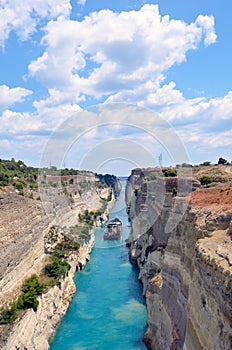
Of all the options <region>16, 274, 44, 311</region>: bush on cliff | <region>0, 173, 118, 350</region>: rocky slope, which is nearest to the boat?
<region>0, 173, 118, 350</region>: rocky slope

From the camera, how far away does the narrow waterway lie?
1909 centimetres

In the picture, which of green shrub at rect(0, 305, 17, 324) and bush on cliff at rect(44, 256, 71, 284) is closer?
green shrub at rect(0, 305, 17, 324)

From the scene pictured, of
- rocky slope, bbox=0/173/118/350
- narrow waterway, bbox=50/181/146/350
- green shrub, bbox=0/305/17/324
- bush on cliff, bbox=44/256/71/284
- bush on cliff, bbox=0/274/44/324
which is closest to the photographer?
green shrub, bbox=0/305/17/324

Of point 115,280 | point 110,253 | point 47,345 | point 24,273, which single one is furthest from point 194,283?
point 110,253

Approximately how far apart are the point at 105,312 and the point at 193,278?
14.0 meters

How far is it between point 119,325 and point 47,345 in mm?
4789

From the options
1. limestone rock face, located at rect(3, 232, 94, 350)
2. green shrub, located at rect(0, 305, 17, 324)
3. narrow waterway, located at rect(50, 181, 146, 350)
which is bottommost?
narrow waterway, located at rect(50, 181, 146, 350)

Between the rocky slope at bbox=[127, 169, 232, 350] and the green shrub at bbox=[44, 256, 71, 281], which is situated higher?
the rocky slope at bbox=[127, 169, 232, 350]

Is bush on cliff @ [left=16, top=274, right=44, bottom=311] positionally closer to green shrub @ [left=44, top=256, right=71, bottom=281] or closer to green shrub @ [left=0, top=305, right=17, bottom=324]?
green shrub @ [left=0, top=305, right=17, bottom=324]

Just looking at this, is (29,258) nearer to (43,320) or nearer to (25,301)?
(43,320)

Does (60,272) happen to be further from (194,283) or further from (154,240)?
(194,283)

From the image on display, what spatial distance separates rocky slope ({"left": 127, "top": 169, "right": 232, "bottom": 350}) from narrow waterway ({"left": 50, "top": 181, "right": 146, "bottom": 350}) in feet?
7.16

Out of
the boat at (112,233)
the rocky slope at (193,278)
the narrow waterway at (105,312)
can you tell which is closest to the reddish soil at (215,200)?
the rocky slope at (193,278)

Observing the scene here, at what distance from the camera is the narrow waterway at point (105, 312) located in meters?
19.1
